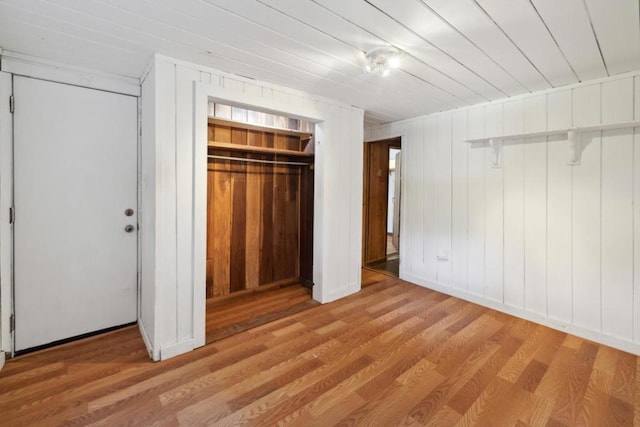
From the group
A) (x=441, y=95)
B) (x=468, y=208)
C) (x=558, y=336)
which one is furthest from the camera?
(x=468, y=208)

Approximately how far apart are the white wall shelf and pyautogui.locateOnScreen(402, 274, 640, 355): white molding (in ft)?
4.61

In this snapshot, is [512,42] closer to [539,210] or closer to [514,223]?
[539,210]

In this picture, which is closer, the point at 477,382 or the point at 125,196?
the point at 477,382

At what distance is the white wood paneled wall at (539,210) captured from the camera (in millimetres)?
2240

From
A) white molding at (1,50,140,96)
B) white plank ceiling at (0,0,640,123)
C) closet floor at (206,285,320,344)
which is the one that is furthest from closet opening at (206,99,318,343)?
white plank ceiling at (0,0,640,123)

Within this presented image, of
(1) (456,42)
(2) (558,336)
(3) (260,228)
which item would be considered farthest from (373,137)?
(2) (558,336)

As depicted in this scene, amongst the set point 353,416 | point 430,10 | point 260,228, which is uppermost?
point 430,10

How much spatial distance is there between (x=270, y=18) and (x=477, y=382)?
2.50 metres

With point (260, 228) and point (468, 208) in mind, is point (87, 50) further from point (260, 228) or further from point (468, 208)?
point (468, 208)

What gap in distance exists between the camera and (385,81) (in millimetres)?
2441

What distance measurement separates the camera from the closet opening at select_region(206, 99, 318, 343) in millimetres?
2914

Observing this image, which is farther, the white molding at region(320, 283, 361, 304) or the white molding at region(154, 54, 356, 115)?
the white molding at region(320, 283, 361, 304)

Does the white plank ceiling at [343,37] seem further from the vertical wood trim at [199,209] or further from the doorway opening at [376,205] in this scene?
the doorway opening at [376,205]

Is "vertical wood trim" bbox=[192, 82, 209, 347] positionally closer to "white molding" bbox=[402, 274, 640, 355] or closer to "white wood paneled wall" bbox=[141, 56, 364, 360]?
"white wood paneled wall" bbox=[141, 56, 364, 360]
